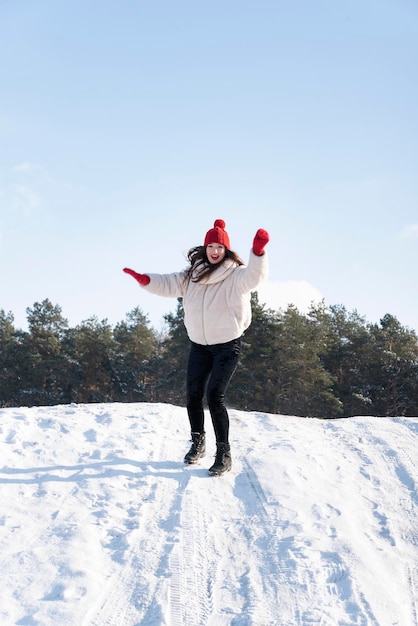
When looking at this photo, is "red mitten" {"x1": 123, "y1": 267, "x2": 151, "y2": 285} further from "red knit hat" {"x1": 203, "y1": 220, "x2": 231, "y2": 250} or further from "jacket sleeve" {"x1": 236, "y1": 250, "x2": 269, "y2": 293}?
"jacket sleeve" {"x1": 236, "y1": 250, "x2": 269, "y2": 293}

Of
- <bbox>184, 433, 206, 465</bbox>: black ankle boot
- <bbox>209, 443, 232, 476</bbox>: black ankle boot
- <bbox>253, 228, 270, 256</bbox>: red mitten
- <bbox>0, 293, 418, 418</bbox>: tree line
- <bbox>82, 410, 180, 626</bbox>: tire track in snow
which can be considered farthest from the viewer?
<bbox>0, 293, 418, 418</bbox>: tree line

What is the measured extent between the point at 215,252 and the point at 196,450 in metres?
1.76

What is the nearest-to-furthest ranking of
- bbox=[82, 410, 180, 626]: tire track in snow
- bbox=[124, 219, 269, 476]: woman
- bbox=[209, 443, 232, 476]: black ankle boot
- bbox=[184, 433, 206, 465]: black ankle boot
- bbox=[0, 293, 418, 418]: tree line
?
bbox=[82, 410, 180, 626]: tire track in snow, bbox=[209, 443, 232, 476]: black ankle boot, bbox=[124, 219, 269, 476]: woman, bbox=[184, 433, 206, 465]: black ankle boot, bbox=[0, 293, 418, 418]: tree line

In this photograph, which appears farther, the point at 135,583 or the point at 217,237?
the point at 217,237

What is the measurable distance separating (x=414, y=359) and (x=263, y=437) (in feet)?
75.0

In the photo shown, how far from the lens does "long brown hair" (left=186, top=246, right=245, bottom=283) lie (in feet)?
14.5

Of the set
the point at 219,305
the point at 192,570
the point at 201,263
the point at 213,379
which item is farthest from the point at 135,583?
the point at 201,263

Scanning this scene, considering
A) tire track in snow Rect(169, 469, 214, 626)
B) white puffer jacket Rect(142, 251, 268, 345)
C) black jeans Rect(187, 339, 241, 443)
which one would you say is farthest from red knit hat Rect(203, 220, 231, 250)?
tire track in snow Rect(169, 469, 214, 626)

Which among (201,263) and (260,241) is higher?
(260,241)

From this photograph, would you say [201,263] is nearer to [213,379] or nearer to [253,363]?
[213,379]

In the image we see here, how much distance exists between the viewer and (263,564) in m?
2.98

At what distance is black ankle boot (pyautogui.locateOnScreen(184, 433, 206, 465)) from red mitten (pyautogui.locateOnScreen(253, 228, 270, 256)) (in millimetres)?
1789

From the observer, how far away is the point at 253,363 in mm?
25031

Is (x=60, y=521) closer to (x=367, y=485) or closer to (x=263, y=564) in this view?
(x=263, y=564)
